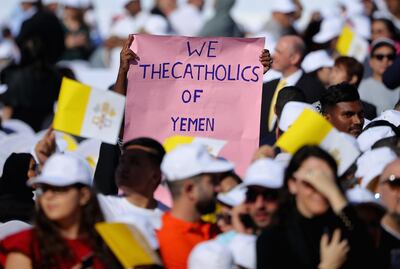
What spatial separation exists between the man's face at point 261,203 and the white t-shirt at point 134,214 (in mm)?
557

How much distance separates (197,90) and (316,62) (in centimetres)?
454

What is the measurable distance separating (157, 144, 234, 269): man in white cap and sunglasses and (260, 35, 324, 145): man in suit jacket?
14.9 ft

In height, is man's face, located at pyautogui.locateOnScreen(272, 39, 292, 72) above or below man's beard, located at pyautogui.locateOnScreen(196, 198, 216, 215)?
above

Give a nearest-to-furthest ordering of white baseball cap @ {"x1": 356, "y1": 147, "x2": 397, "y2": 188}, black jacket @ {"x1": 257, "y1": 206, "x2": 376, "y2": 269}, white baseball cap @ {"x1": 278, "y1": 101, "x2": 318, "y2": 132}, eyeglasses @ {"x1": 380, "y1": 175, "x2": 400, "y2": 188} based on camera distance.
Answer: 1. black jacket @ {"x1": 257, "y1": 206, "x2": 376, "y2": 269}
2. eyeglasses @ {"x1": 380, "y1": 175, "x2": 400, "y2": 188}
3. white baseball cap @ {"x1": 356, "y1": 147, "x2": 397, "y2": 188}
4. white baseball cap @ {"x1": 278, "y1": 101, "x2": 318, "y2": 132}

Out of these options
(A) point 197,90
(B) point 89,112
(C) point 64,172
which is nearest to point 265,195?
(C) point 64,172

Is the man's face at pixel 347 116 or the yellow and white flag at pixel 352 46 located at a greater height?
the yellow and white flag at pixel 352 46

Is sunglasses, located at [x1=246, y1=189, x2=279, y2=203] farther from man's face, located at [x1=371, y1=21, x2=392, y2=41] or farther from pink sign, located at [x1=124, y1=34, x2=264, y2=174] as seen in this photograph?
man's face, located at [x1=371, y1=21, x2=392, y2=41]

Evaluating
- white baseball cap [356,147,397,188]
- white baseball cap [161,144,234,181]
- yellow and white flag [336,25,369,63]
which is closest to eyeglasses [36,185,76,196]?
white baseball cap [161,144,234,181]

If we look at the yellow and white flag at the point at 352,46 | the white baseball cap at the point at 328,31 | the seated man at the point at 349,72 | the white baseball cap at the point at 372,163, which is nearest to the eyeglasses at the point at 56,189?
the white baseball cap at the point at 372,163

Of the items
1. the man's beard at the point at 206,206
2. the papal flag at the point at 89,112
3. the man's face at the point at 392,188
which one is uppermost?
the papal flag at the point at 89,112

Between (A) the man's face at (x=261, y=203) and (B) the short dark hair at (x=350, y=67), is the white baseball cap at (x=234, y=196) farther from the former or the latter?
(B) the short dark hair at (x=350, y=67)

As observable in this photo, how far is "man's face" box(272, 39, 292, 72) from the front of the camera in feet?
44.4

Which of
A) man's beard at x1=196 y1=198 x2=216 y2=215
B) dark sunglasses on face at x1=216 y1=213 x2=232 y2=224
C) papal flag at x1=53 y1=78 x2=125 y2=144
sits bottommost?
dark sunglasses on face at x1=216 y1=213 x2=232 y2=224

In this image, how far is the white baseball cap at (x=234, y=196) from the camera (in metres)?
7.91
